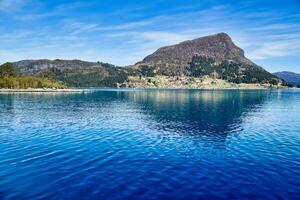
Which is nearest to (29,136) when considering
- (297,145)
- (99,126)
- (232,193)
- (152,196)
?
(99,126)

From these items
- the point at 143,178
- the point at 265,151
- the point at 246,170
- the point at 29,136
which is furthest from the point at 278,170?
the point at 29,136

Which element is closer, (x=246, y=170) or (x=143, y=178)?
(x=143, y=178)

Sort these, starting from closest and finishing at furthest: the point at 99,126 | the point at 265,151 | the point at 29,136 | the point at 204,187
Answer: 1. the point at 204,187
2. the point at 265,151
3. the point at 29,136
4. the point at 99,126

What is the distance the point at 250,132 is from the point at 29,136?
54.4 metres

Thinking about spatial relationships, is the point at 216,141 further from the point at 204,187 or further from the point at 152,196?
the point at 152,196

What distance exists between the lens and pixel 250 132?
79.4 meters

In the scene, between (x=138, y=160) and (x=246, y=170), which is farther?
(x=138, y=160)

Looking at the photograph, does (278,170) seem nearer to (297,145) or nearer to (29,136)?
(297,145)

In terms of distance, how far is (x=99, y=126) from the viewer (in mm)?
87375

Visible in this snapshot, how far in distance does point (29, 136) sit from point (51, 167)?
27.6 meters

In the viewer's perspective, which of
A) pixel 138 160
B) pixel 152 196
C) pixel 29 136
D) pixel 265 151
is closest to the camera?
pixel 152 196

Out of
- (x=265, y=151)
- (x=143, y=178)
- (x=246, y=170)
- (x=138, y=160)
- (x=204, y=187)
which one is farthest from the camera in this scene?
(x=265, y=151)

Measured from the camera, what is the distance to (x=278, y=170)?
44.6 meters

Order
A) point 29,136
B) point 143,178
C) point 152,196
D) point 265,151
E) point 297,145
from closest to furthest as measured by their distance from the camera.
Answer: point 152,196, point 143,178, point 265,151, point 297,145, point 29,136
